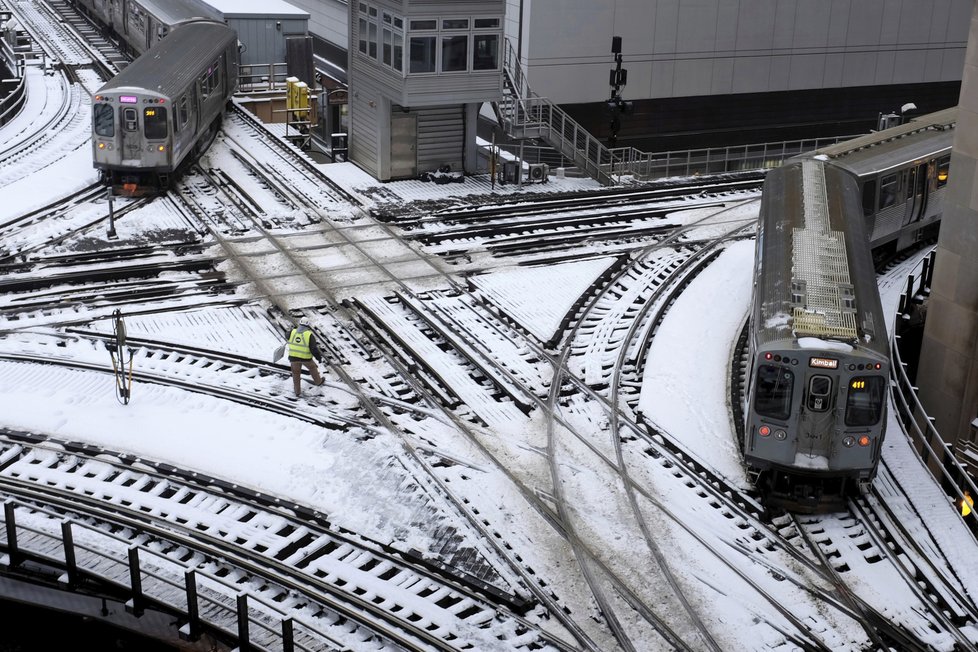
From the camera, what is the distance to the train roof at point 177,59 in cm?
2981

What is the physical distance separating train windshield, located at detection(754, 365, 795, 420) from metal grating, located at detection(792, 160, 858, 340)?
620 millimetres

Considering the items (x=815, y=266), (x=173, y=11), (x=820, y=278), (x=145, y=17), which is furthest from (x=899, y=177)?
(x=145, y=17)

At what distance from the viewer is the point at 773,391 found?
1535 cm

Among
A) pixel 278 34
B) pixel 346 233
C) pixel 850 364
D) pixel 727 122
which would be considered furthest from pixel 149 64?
pixel 850 364

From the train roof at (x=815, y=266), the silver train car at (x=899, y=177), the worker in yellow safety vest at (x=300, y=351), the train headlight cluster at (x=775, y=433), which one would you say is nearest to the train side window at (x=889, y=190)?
the silver train car at (x=899, y=177)

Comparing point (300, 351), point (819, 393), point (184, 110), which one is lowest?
point (300, 351)

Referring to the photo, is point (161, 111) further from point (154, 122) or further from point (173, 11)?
point (173, 11)

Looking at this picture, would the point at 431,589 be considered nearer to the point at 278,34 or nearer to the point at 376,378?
the point at 376,378

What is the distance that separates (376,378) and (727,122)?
25.5 metres

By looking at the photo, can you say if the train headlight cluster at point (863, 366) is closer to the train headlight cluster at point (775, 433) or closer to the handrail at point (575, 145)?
the train headlight cluster at point (775, 433)

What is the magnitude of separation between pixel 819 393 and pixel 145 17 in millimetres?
36211

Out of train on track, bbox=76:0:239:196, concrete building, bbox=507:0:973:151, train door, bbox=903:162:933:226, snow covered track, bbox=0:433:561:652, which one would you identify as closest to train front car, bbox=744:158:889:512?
snow covered track, bbox=0:433:561:652

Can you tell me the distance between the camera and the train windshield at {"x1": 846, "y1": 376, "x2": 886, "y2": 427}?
49.4 feet

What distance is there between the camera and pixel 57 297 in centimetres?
2258
